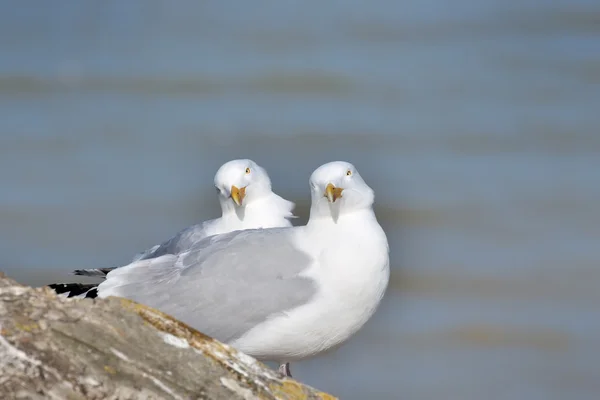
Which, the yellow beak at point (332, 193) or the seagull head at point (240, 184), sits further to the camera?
the seagull head at point (240, 184)

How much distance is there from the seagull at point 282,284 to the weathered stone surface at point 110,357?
2341 mm

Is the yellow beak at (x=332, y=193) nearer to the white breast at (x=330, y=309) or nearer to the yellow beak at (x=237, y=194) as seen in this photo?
the white breast at (x=330, y=309)

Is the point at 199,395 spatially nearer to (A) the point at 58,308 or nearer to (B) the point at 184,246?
(A) the point at 58,308

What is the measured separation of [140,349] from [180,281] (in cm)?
280

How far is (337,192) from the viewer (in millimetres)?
5188

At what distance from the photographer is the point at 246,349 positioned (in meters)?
4.92

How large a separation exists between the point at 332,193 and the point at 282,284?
0.58m

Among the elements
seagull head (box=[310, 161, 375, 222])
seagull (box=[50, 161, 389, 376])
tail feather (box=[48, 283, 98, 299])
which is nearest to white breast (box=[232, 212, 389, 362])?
seagull (box=[50, 161, 389, 376])

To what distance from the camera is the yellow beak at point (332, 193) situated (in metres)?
5.16

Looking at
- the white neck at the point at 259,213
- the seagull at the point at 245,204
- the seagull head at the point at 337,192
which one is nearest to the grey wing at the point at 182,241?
the seagull at the point at 245,204

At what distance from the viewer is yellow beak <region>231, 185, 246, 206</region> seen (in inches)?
257

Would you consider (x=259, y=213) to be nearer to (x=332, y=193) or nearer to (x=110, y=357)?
(x=332, y=193)

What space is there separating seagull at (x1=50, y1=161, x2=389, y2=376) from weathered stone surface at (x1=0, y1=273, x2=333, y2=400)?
2341 millimetres

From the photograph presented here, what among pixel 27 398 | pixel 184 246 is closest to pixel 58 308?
pixel 27 398
